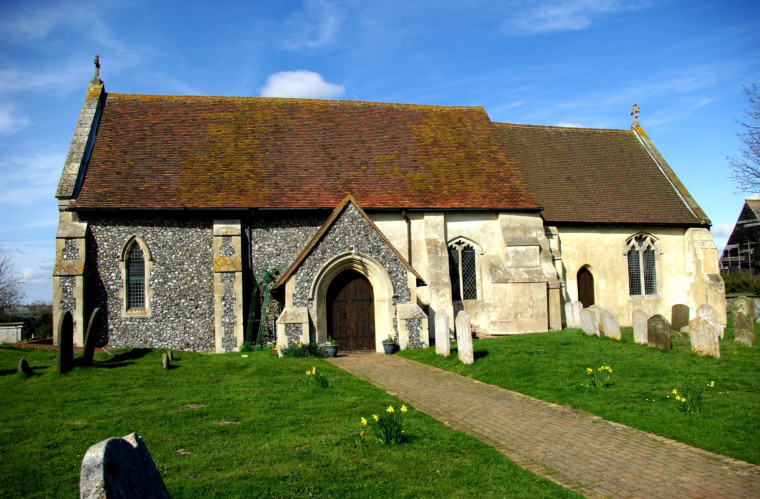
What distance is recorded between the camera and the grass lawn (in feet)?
27.4

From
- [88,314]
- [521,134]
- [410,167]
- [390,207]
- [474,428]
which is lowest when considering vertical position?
[474,428]

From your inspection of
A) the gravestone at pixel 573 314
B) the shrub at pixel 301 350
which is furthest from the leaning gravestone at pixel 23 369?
the gravestone at pixel 573 314

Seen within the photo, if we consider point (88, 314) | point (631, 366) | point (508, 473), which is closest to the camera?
point (508, 473)

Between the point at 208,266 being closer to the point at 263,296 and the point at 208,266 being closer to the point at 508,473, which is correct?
the point at 263,296

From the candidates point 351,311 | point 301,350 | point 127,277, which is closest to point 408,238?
point 351,311

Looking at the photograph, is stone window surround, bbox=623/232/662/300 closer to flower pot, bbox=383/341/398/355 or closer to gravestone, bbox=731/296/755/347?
gravestone, bbox=731/296/755/347

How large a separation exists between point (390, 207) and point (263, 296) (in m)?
5.31

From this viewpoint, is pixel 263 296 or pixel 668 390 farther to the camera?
pixel 263 296

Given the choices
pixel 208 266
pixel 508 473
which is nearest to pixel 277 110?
pixel 208 266

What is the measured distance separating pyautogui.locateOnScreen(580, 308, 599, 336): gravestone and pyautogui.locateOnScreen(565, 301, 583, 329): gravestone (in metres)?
1.42

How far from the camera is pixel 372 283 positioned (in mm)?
18172

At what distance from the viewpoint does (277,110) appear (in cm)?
2317

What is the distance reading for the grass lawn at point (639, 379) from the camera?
27.4 feet

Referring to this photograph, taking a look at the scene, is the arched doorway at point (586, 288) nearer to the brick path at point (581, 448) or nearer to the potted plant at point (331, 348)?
the potted plant at point (331, 348)
